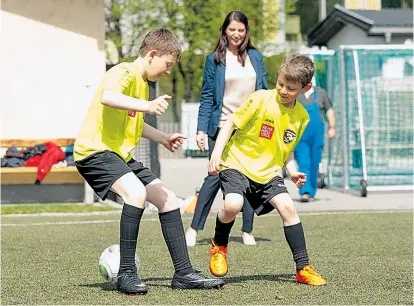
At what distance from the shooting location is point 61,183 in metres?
15.0

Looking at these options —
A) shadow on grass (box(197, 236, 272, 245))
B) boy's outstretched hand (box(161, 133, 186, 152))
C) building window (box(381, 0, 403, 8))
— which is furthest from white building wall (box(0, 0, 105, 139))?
building window (box(381, 0, 403, 8))

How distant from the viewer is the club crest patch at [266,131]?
24.6ft

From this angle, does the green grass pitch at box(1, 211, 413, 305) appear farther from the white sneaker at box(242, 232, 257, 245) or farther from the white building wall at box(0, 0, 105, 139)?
the white building wall at box(0, 0, 105, 139)

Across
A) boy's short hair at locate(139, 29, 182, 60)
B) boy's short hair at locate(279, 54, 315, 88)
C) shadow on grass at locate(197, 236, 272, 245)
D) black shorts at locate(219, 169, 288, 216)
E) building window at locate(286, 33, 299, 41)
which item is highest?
building window at locate(286, 33, 299, 41)

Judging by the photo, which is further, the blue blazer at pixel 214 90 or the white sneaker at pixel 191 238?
the white sneaker at pixel 191 238

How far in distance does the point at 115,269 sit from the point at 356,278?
1596mm

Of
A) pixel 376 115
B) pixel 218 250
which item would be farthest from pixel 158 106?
pixel 376 115

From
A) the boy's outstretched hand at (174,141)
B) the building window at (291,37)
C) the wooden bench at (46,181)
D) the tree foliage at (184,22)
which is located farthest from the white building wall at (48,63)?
the building window at (291,37)

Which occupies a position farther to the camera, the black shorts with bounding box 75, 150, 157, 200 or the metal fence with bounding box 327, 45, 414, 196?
the metal fence with bounding box 327, 45, 414, 196

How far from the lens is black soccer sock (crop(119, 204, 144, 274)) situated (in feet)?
22.5

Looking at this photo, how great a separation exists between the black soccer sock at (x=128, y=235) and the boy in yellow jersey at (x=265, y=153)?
679 millimetres

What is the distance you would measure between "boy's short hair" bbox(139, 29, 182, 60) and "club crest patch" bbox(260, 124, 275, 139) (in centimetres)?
87

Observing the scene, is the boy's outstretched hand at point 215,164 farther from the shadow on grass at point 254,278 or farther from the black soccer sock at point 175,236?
the shadow on grass at point 254,278

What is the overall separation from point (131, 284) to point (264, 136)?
146 cm
